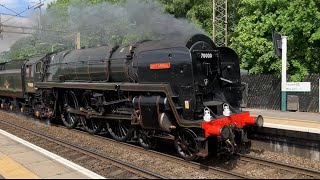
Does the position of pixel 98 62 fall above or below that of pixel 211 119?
above

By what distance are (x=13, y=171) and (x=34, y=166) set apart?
17.6 inches

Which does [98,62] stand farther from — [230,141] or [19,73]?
[19,73]

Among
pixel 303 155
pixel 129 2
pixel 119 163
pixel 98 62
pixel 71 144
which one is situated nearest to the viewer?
pixel 119 163

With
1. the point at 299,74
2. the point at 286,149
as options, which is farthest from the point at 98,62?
the point at 299,74

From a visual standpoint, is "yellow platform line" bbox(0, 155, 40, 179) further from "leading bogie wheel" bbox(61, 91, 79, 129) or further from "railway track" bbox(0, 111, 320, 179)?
"leading bogie wheel" bbox(61, 91, 79, 129)

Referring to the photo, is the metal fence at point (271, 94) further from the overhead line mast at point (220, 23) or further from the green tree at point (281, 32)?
the overhead line mast at point (220, 23)

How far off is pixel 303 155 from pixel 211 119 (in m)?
2.97

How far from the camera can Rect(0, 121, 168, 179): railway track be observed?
740 centimetres

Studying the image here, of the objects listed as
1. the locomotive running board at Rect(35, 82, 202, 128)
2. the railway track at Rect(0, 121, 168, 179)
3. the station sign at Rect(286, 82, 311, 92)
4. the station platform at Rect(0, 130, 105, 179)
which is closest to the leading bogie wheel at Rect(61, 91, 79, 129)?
the locomotive running board at Rect(35, 82, 202, 128)

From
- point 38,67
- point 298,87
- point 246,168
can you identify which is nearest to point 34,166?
point 246,168

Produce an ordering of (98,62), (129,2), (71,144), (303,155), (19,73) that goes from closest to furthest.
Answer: (303,155), (71,144), (98,62), (129,2), (19,73)

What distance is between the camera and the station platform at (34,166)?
6660 mm

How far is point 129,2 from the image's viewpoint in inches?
515

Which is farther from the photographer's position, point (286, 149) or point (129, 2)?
point (129, 2)
